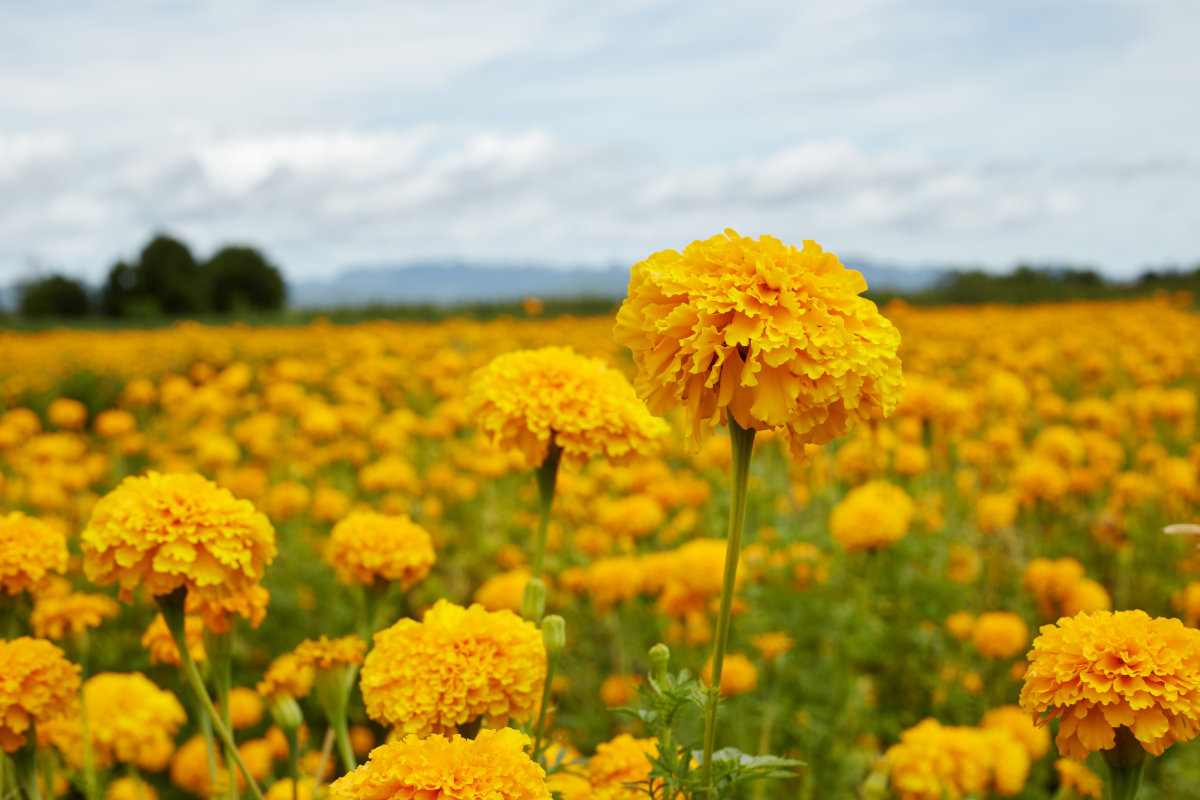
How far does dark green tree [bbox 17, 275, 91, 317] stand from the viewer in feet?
143

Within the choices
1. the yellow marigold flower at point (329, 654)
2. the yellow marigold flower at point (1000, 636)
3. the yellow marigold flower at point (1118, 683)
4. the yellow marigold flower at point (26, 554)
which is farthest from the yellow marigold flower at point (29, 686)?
the yellow marigold flower at point (1000, 636)

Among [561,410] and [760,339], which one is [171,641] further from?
[760,339]

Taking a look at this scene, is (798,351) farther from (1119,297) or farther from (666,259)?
(1119,297)

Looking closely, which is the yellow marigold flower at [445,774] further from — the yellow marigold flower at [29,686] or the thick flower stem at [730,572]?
the yellow marigold flower at [29,686]

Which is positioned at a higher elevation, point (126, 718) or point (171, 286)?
point (171, 286)

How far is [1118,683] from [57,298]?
5047cm

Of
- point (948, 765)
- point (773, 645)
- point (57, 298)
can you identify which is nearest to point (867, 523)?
point (773, 645)

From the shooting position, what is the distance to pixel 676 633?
9.43ft

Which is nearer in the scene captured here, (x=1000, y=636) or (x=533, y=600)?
(x=533, y=600)

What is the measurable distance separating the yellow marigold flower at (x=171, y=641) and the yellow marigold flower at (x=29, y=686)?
15 cm

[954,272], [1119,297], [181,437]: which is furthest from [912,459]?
[954,272]

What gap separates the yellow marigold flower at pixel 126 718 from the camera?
2.11 metres

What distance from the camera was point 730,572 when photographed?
1.05 metres

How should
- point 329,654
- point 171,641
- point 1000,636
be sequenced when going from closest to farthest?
point 329,654 < point 171,641 < point 1000,636
